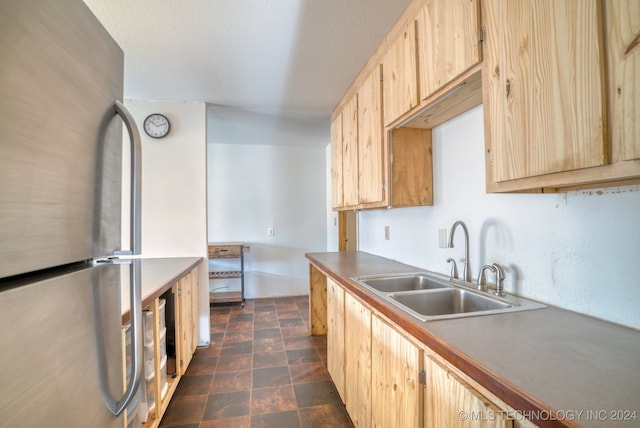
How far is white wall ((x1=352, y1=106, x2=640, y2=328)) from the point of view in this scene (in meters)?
0.87

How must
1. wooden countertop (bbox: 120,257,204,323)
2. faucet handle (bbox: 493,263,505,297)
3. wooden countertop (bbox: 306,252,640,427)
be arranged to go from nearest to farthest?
wooden countertop (bbox: 306,252,640,427)
faucet handle (bbox: 493,263,505,297)
wooden countertop (bbox: 120,257,204,323)

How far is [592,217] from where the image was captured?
3.08 ft

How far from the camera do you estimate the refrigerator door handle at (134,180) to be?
70cm

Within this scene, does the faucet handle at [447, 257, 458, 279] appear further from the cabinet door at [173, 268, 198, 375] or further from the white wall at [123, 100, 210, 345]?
the white wall at [123, 100, 210, 345]

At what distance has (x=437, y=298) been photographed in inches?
55.2

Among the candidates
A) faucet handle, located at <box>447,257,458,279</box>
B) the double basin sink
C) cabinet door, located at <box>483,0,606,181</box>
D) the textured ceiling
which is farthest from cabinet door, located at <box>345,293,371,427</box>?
the textured ceiling

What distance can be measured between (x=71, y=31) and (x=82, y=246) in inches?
17.4

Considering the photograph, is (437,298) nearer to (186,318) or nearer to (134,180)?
(134,180)

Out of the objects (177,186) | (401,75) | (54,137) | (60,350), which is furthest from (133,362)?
(177,186)

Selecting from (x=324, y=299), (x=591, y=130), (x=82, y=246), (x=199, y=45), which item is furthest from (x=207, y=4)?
(x=324, y=299)

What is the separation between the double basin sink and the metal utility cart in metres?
2.79

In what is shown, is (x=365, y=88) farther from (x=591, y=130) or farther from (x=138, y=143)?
(x=138, y=143)

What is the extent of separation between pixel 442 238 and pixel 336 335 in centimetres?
98

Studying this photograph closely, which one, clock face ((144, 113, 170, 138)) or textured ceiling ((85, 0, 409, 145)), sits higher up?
textured ceiling ((85, 0, 409, 145))
